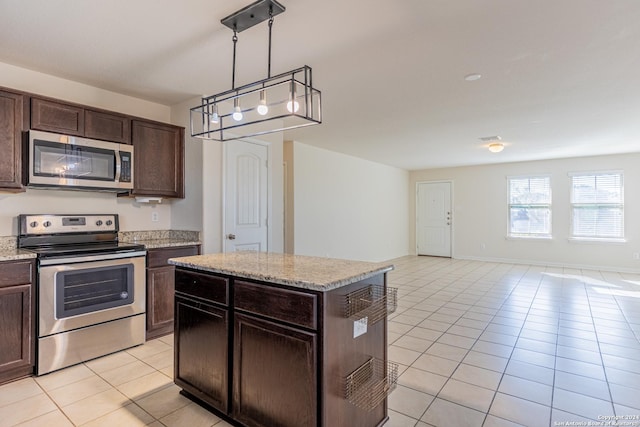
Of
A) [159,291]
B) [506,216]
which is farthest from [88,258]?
[506,216]

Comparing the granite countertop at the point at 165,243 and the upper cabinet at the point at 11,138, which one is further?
the granite countertop at the point at 165,243

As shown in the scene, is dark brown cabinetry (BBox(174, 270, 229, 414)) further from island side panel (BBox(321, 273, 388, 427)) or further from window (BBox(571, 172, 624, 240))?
window (BBox(571, 172, 624, 240))

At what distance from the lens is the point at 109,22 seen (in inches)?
85.9

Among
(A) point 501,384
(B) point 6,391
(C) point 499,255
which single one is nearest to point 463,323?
(A) point 501,384

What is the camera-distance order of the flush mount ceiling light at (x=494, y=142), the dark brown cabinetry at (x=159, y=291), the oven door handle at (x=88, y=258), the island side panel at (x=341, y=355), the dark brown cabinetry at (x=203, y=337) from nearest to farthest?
the island side panel at (x=341, y=355) → the dark brown cabinetry at (x=203, y=337) → the oven door handle at (x=88, y=258) → the dark brown cabinetry at (x=159, y=291) → the flush mount ceiling light at (x=494, y=142)

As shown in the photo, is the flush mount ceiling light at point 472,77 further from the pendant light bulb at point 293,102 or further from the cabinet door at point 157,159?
the cabinet door at point 157,159

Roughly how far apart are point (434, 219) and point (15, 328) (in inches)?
331

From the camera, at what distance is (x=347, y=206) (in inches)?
266

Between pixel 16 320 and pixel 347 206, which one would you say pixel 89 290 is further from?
pixel 347 206

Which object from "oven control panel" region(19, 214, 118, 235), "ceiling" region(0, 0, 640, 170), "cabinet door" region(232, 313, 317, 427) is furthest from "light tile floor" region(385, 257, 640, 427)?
"oven control panel" region(19, 214, 118, 235)

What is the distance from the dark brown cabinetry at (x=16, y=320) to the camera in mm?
2365

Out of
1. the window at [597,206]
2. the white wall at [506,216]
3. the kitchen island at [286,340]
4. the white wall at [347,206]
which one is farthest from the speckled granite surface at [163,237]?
the window at [597,206]

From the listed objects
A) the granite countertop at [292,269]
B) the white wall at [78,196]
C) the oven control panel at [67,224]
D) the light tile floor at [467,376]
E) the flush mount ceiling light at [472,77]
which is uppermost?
the flush mount ceiling light at [472,77]

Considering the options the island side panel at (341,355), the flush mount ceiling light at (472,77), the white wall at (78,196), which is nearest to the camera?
the island side panel at (341,355)
